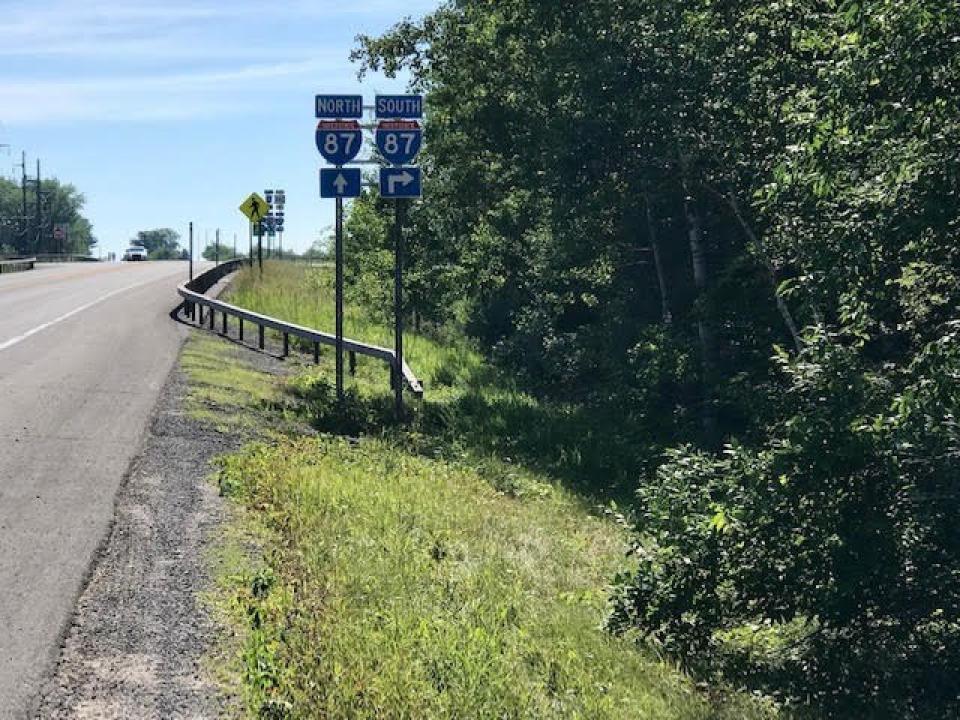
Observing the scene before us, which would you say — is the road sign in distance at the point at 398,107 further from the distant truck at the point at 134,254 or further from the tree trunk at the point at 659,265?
the distant truck at the point at 134,254

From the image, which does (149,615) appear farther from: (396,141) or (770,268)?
(770,268)

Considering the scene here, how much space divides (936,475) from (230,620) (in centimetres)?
459

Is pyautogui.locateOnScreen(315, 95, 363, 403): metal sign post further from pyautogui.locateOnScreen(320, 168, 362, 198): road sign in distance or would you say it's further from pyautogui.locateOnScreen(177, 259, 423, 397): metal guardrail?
pyautogui.locateOnScreen(177, 259, 423, 397): metal guardrail

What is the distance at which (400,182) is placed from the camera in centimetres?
1408

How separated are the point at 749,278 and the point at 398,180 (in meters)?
6.76

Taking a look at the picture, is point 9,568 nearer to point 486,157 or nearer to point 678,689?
point 678,689

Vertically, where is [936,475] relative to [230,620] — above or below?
above

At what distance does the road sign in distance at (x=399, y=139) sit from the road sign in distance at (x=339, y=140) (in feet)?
1.31

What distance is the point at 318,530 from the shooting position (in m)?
7.89

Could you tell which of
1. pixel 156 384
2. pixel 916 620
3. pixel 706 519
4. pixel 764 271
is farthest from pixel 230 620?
pixel 764 271

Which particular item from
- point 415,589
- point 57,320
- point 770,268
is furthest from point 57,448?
point 57,320

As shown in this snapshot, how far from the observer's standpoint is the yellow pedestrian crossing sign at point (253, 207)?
Answer: 23.0 meters

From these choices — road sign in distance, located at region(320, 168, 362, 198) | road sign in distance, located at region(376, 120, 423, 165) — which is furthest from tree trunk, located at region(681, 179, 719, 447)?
road sign in distance, located at region(320, 168, 362, 198)

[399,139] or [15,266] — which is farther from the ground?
[399,139]
